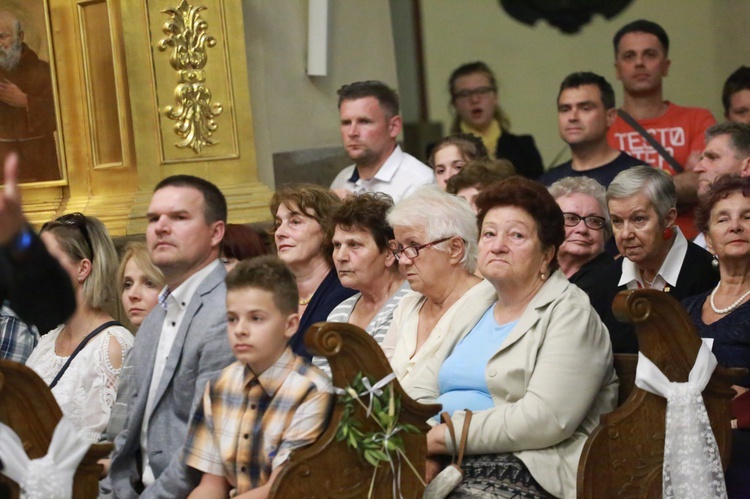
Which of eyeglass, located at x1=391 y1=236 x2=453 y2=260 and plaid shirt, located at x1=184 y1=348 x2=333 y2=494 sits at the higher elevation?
eyeglass, located at x1=391 y1=236 x2=453 y2=260

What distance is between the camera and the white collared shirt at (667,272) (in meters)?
5.25

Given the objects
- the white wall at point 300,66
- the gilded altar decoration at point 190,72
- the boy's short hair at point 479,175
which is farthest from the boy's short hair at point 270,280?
the white wall at point 300,66

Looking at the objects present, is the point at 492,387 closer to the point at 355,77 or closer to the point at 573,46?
the point at 355,77

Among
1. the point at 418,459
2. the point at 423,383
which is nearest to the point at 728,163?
the point at 423,383

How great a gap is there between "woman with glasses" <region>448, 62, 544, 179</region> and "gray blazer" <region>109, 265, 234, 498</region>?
395 centimetres

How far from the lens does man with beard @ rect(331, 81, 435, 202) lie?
688 cm

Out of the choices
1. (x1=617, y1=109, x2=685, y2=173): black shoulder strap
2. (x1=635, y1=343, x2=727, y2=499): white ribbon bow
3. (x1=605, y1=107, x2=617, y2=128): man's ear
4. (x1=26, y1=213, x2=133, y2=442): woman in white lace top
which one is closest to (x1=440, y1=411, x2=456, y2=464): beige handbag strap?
(x1=635, y1=343, x2=727, y2=499): white ribbon bow

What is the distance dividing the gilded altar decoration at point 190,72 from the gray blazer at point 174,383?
9.86ft

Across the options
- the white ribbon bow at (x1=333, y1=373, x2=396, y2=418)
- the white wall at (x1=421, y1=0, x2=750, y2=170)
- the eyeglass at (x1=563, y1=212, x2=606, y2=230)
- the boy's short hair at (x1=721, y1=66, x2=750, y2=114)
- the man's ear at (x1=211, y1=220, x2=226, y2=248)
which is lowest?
the white ribbon bow at (x1=333, y1=373, x2=396, y2=418)

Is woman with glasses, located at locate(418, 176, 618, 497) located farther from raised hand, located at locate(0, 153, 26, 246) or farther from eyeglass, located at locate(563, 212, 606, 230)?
raised hand, located at locate(0, 153, 26, 246)

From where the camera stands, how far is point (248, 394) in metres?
3.98

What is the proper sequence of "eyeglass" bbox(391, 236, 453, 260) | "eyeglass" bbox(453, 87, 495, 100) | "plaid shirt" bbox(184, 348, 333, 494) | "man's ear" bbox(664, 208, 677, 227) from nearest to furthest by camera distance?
"plaid shirt" bbox(184, 348, 333, 494), "eyeglass" bbox(391, 236, 453, 260), "man's ear" bbox(664, 208, 677, 227), "eyeglass" bbox(453, 87, 495, 100)

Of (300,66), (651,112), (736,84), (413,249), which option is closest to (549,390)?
(413,249)

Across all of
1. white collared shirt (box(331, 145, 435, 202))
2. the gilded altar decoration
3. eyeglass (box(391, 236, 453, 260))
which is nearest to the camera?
eyeglass (box(391, 236, 453, 260))
